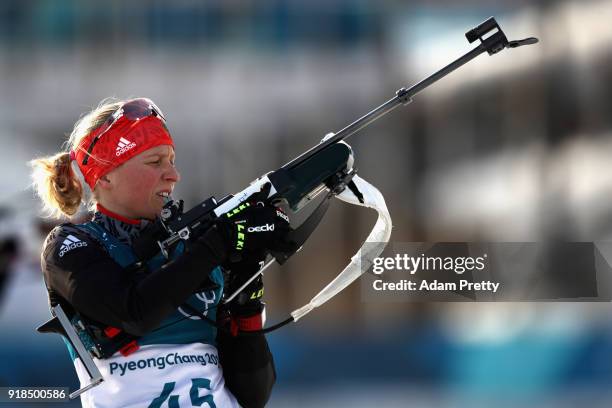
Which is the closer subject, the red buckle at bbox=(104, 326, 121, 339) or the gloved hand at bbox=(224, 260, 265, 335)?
the red buckle at bbox=(104, 326, 121, 339)

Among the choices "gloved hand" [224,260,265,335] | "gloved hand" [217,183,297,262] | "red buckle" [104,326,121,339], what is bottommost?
"red buckle" [104,326,121,339]

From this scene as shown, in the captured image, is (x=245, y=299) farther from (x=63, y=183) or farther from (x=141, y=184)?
(x=63, y=183)

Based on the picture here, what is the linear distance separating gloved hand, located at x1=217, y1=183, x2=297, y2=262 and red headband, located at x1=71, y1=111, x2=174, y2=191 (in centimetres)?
23

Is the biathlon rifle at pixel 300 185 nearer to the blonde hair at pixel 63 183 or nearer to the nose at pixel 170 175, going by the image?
the nose at pixel 170 175

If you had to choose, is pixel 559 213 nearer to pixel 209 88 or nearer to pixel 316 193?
pixel 209 88

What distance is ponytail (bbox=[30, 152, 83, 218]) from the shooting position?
164 centimetres

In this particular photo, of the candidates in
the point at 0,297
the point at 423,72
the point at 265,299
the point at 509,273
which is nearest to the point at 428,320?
the point at 509,273

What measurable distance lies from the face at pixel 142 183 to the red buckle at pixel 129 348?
248 millimetres

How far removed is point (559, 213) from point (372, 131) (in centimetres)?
81

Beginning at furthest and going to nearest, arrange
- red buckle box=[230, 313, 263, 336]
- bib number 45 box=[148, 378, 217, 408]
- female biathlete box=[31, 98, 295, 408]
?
red buckle box=[230, 313, 263, 336] → bib number 45 box=[148, 378, 217, 408] → female biathlete box=[31, 98, 295, 408]

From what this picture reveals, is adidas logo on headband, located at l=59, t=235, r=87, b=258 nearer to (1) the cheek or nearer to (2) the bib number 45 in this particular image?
(1) the cheek

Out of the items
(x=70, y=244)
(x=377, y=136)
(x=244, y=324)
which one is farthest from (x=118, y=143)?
(x=377, y=136)


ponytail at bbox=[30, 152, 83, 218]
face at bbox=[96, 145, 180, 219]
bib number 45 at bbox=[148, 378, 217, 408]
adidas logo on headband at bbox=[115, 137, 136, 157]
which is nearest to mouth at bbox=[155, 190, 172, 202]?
face at bbox=[96, 145, 180, 219]

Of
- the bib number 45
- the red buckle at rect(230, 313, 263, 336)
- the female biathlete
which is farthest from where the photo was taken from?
the red buckle at rect(230, 313, 263, 336)
